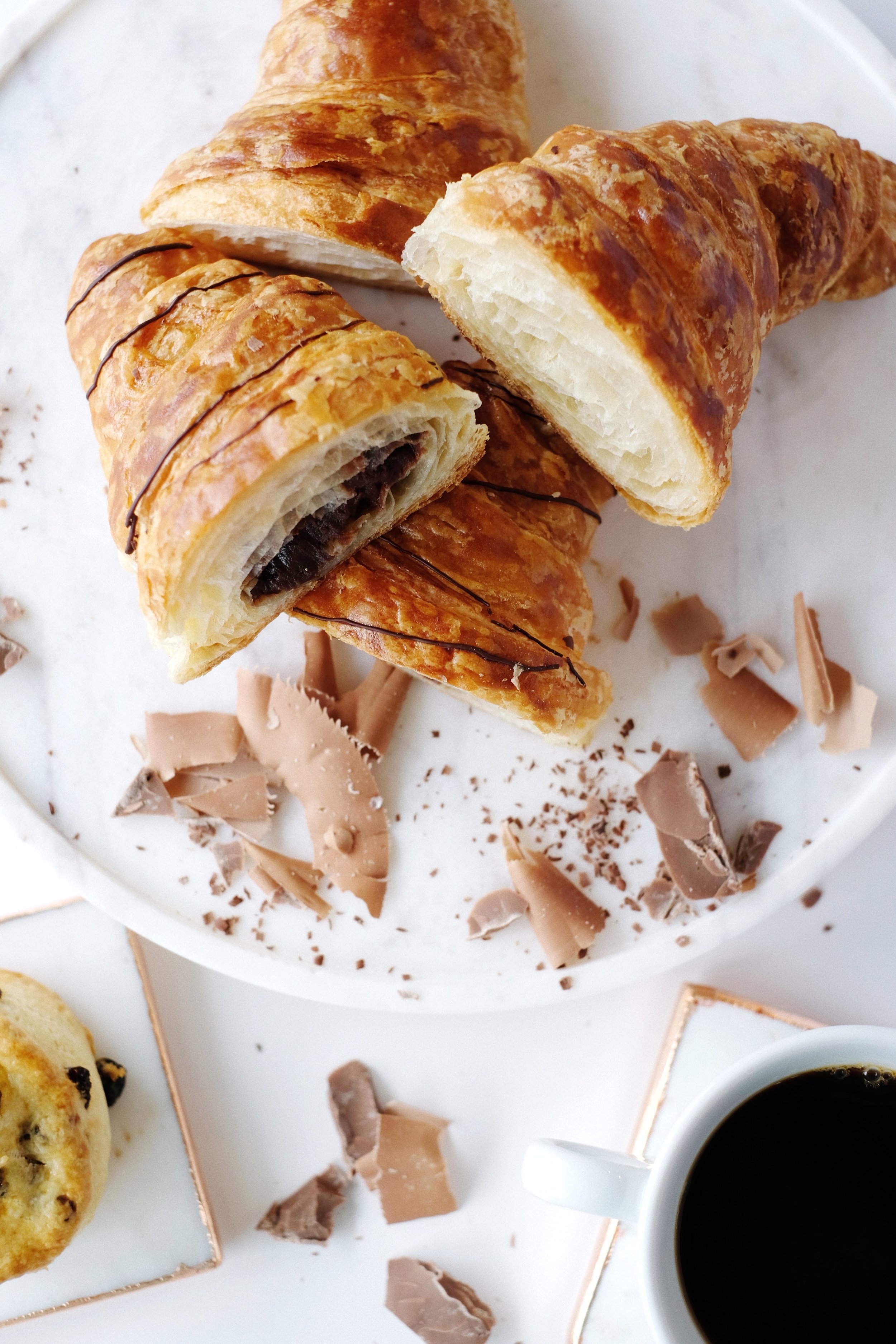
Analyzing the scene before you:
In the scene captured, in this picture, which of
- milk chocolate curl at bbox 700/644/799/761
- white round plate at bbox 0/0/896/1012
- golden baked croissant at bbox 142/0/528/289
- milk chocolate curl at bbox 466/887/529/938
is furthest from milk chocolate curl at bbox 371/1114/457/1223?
golden baked croissant at bbox 142/0/528/289

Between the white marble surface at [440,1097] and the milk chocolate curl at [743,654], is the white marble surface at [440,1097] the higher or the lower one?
→ the lower one

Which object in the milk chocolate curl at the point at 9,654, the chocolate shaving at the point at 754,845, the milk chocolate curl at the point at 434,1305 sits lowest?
the milk chocolate curl at the point at 434,1305

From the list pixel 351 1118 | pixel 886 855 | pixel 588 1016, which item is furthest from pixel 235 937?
pixel 886 855

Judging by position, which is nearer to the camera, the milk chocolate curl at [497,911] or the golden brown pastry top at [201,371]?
the golden brown pastry top at [201,371]

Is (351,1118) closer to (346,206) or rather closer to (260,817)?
(260,817)

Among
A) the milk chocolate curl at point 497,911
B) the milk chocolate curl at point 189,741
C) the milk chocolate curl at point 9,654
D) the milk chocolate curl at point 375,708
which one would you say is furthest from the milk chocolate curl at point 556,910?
the milk chocolate curl at point 9,654

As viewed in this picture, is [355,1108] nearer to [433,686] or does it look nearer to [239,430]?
[433,686]

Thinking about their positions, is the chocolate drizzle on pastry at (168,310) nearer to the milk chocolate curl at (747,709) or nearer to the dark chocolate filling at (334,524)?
the dark chocolate filling at (334,524)

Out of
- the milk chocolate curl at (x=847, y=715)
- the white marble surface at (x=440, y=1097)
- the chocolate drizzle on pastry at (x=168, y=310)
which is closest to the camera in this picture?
the chocolate drizzle on pastry at (x=168, y=310)
